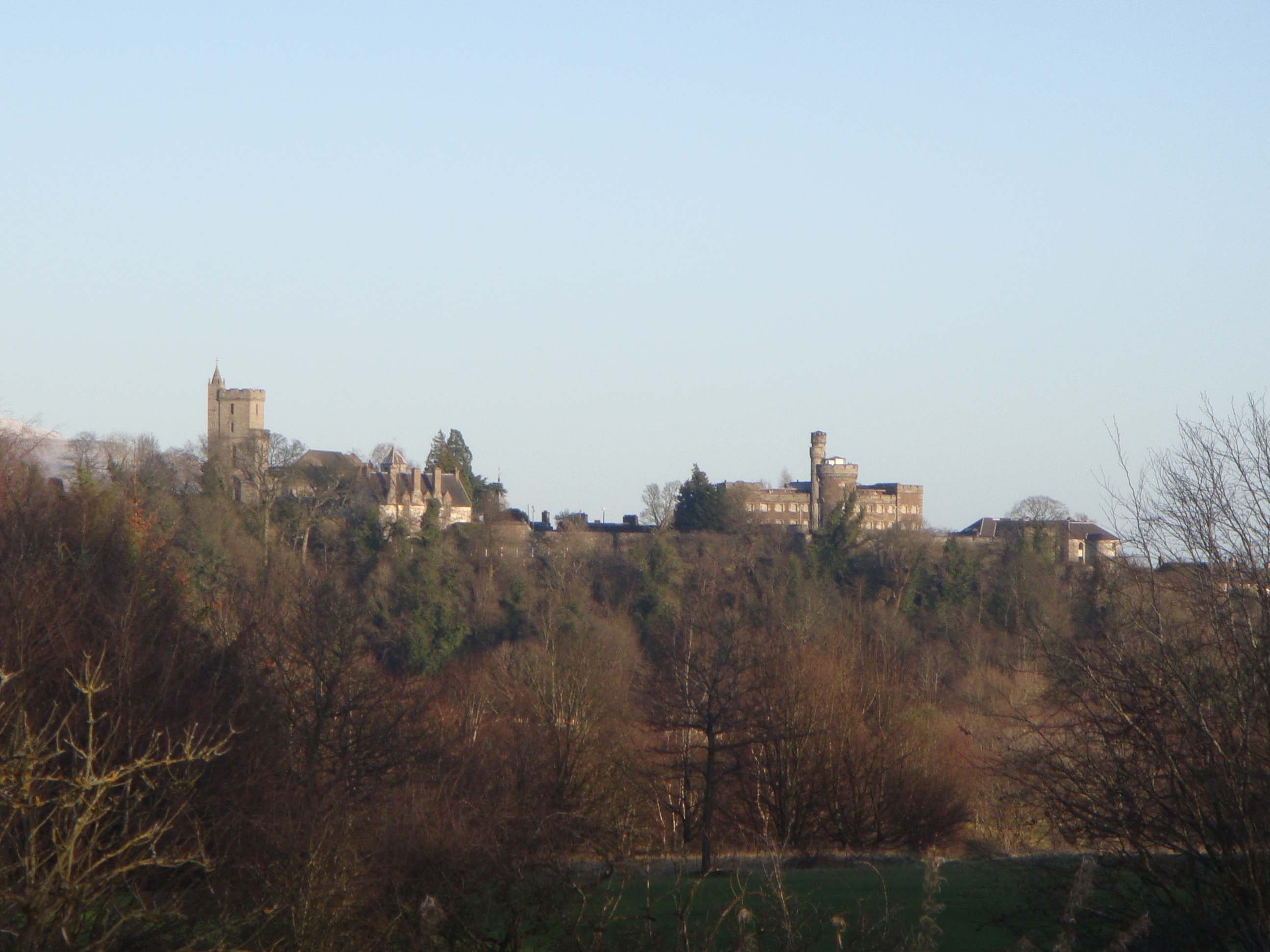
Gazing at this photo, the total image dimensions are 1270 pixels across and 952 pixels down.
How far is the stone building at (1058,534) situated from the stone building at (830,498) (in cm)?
483

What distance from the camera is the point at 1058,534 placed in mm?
67125

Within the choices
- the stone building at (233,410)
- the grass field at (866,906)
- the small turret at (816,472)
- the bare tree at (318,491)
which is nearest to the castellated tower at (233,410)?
the stone building at (233,410)

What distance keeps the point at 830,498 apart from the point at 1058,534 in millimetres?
25163

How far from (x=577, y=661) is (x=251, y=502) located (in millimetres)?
38432

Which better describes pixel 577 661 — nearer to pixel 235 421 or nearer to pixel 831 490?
pixel 831 490

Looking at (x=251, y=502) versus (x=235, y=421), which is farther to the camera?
(x=235, y=421)

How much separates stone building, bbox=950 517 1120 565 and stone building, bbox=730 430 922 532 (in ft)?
15.9

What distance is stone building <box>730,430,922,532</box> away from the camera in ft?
296

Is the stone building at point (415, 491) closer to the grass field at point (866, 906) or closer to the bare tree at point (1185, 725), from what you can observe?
the grass field at point (866, 906)

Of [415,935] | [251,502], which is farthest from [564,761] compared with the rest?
[251,502]

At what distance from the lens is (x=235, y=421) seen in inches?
3944

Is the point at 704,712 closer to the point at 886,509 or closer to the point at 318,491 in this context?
the point at 318,491

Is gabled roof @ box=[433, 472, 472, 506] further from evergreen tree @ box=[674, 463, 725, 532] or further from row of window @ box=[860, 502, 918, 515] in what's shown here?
row of window @ box=[860, 502, 918, 515]

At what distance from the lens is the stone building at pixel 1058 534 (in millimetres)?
65500
